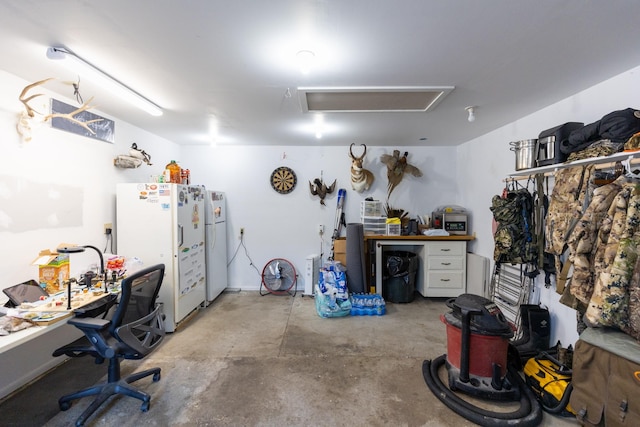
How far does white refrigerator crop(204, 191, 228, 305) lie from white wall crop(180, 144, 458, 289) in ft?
0.71

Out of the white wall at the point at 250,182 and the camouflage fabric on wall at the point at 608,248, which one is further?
the white wall at the point at 250,182

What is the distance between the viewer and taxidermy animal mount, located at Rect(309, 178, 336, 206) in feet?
14.2

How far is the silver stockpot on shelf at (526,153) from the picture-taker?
7.86 ft

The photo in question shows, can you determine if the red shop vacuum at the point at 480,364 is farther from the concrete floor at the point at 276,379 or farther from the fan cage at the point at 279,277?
the fan cage at the point at 279,277

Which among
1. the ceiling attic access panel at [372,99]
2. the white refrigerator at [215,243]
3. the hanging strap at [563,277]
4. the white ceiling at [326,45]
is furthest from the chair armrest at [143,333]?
the hanging strap at [563,277]

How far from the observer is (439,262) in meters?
3.88

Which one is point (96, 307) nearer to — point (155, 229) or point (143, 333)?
point (143, 333)

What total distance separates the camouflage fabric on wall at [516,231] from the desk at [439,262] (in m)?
1.21

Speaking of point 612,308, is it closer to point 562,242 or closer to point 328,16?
point 562,242

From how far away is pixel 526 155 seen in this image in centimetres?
245

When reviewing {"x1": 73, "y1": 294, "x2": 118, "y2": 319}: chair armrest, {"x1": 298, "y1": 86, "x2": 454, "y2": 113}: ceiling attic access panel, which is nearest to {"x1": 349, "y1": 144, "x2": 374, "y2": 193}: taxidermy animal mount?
{"x1": 298, "y1": 86, "x2": 454, "y2": 113}: ceiling attic access panel

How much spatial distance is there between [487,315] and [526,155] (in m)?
1.51

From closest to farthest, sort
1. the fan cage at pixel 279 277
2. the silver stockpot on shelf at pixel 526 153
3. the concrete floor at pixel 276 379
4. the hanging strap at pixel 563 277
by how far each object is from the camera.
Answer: the concrete floor at pixel 276 379 < the hanging strap at pixel 563 277 < the silver stockpot on shelf at pixel 526 153 < the fan cage at pixel 279 277

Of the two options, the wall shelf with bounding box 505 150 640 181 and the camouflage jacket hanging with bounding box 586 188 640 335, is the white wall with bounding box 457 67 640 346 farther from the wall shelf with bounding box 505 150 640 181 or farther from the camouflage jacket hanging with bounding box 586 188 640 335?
the camouflage jacket hanging with bounding box 586 188 640 335
